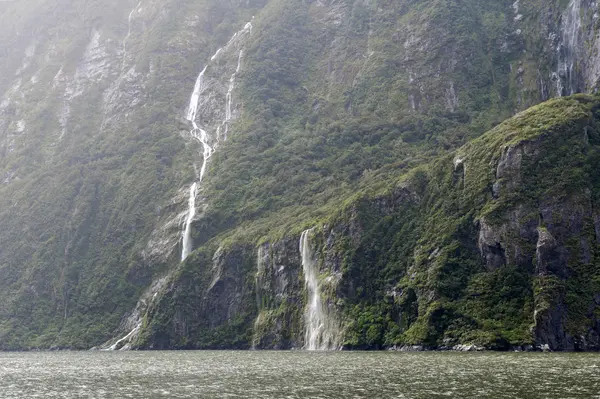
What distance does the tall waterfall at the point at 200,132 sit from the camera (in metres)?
121

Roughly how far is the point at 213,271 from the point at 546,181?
50999 millimetres

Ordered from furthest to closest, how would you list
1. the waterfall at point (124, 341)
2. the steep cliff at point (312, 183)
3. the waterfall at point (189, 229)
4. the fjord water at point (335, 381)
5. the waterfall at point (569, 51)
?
the waterfall at point (189, 229) < the waterfall at point (569, 51) < the waterfall at point (124, 341) < the steep cliff at point (312, 183) < the fjord water at point (335, 381)

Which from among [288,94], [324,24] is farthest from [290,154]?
[324,24]

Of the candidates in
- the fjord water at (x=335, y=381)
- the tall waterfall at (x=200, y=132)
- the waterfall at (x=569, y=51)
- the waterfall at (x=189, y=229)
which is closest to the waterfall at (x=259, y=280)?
the tall waterfall at (x=200, y=132)

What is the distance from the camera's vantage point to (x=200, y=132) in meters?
157

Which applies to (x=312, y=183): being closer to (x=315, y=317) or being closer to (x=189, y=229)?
(x=189, y=229)

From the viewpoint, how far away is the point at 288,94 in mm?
162250

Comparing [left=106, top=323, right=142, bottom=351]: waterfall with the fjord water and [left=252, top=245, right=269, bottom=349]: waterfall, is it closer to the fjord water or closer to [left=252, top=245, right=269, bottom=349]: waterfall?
[left=252, top=245, right=269, bottom=349]: waterfall

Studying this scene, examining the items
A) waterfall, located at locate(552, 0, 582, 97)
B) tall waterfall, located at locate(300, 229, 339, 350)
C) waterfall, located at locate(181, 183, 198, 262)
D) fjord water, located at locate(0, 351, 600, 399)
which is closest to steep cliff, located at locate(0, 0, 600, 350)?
tall waterfall, located at locate(300, 229, 339, 350)

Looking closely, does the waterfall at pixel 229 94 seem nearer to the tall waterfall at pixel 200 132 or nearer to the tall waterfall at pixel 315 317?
the tall waterfall at pixel 200 132

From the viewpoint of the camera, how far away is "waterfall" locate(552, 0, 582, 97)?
115 metres

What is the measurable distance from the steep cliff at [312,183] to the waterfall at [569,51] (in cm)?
66

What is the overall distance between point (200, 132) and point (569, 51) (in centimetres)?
7990

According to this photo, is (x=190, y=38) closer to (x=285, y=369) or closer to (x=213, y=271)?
(x=213, y=271)
